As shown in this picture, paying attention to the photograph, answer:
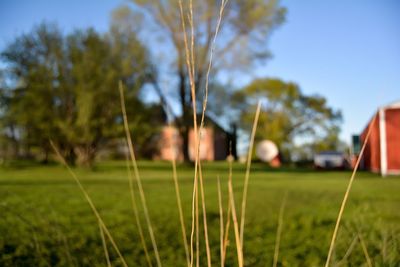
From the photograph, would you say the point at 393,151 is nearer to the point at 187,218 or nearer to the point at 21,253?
the point at 187,218

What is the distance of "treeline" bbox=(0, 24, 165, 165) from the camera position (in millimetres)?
16047

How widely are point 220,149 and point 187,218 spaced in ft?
131

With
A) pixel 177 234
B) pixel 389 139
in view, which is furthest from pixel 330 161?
pixel 177 234

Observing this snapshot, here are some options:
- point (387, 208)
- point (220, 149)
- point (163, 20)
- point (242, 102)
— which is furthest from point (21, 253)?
point (220, 149)

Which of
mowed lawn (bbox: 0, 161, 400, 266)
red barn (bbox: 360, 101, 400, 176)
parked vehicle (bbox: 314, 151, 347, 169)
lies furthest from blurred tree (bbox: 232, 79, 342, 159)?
mowed lawn (bbox: 0, 161, 400, 266)

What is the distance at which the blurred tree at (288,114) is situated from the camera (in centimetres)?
3328

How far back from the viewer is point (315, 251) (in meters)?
3.21

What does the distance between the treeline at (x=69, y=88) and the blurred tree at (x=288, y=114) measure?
55.6 ft

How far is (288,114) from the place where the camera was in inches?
1409

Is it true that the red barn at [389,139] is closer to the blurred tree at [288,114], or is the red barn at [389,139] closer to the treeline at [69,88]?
the treeline at [69,88]

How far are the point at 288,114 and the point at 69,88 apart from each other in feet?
76.9

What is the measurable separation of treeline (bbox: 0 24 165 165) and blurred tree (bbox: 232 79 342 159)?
1696 cm

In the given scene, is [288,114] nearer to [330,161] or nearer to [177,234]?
[330,161]

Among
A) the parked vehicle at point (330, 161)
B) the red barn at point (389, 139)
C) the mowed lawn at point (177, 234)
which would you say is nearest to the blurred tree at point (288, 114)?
the parked vehicle at point (330, 161)
